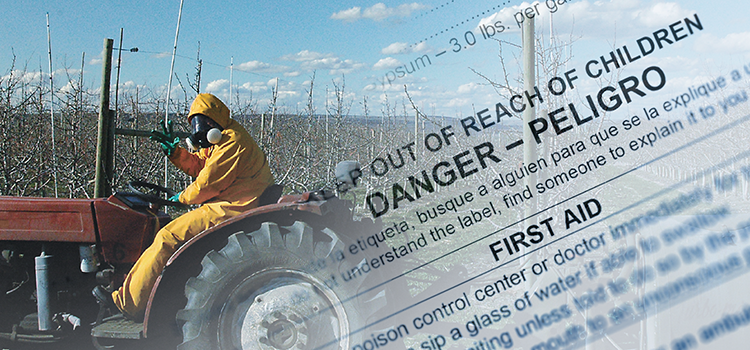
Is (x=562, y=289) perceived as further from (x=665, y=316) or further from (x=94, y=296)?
(x=94, y=296)

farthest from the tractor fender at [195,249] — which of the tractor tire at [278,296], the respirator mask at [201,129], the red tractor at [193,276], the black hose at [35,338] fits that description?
the black hose at [35,338]

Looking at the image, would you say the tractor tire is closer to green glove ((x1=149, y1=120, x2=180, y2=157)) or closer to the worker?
the worker

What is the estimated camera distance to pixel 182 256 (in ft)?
9.18

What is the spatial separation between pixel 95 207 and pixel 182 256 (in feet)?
2.41

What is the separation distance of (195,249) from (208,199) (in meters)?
0.28

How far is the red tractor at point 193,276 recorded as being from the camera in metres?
2.60

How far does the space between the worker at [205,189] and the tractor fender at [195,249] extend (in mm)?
94

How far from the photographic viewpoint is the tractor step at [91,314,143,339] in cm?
278

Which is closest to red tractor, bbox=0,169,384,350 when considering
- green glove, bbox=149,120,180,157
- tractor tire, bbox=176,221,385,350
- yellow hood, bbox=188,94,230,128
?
tractor tire, bbox=176,221,385,350

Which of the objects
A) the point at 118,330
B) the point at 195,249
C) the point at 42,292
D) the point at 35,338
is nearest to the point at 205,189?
the point at 195,249

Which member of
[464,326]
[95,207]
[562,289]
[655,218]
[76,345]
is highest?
[655,218]

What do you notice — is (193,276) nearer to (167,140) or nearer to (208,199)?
(208,199)

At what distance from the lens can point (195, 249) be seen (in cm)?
282

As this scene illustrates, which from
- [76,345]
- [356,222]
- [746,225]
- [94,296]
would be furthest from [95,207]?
[746,225]
